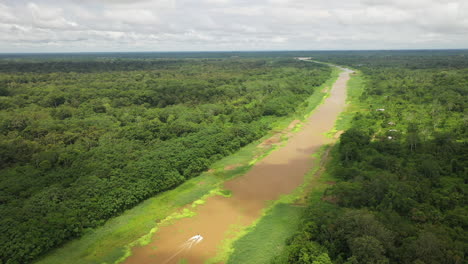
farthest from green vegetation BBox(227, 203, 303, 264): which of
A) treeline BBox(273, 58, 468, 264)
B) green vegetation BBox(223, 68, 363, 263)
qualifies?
treeline BBox(273, 58, 468, 264)

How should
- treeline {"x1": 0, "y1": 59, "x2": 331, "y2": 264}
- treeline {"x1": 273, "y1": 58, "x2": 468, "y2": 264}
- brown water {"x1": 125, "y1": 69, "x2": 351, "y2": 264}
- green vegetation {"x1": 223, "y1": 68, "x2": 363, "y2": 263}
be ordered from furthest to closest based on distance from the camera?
treeline {"x1": 0, "y1": 59, "x2": 331, "y2": 264}, brown water {"x1": 125, "y1": 69, "x2": 351, "y2": 264}, green vegetation {"x1": 223, "y1": 68, "x2": 363, "y2": 263}, treeline {"x1": 273, "y1": 58, "x2": 468, "y2": 264}

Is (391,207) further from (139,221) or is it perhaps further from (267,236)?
(139,221)

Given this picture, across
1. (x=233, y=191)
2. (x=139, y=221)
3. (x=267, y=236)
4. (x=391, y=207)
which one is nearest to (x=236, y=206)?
(x=233, y=191)

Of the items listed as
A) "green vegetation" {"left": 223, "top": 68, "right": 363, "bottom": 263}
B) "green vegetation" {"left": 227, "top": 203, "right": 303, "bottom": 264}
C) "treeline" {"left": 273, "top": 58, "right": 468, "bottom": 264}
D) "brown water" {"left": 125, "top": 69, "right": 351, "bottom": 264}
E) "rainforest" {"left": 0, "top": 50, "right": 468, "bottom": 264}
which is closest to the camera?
"treeline" {"left": 273, "top": 58, "right": 468, "bottom": 264}

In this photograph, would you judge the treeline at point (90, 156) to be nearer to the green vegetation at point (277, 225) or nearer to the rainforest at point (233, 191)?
the rainforest at point (233, 191)

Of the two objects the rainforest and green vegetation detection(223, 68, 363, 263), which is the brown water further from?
green vegetation detection(223, 68, 363, 263)
